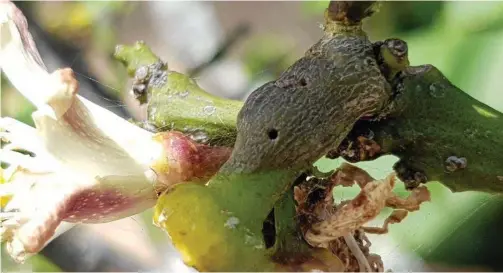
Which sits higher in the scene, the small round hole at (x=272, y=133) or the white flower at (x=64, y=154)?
the white flower at (x=64, y=154)

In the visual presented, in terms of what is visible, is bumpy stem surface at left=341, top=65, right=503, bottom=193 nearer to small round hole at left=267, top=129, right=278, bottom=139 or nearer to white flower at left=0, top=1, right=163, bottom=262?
small round hole at left=267, top=129, right=278, bottom=139

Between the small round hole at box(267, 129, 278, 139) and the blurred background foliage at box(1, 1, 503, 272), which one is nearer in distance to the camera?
the small round hole at box(267, 129, 278, 139)

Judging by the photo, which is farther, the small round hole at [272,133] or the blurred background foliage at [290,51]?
the blurred background foliage at [290,51]

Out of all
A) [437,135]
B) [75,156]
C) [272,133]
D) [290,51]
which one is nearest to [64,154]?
[75,156]

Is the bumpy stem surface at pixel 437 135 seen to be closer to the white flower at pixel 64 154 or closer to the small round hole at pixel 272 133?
the small round hole at pixel 272 133

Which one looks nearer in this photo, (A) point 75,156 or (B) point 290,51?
(A) point 75,156

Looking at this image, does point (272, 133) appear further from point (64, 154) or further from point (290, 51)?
point (290, 51)

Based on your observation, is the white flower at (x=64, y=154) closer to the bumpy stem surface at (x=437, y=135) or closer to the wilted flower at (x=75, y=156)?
the wilted flower at (x=75, y=156)

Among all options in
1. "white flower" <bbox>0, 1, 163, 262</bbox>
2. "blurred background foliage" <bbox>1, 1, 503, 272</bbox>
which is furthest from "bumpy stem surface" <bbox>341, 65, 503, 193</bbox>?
"white flower" <bbox>0, 1, 163, 262</bbox>

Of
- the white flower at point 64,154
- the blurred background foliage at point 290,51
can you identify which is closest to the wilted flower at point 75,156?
the white flower at point 64,154

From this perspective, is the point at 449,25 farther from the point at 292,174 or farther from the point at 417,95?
the point at 292,174
